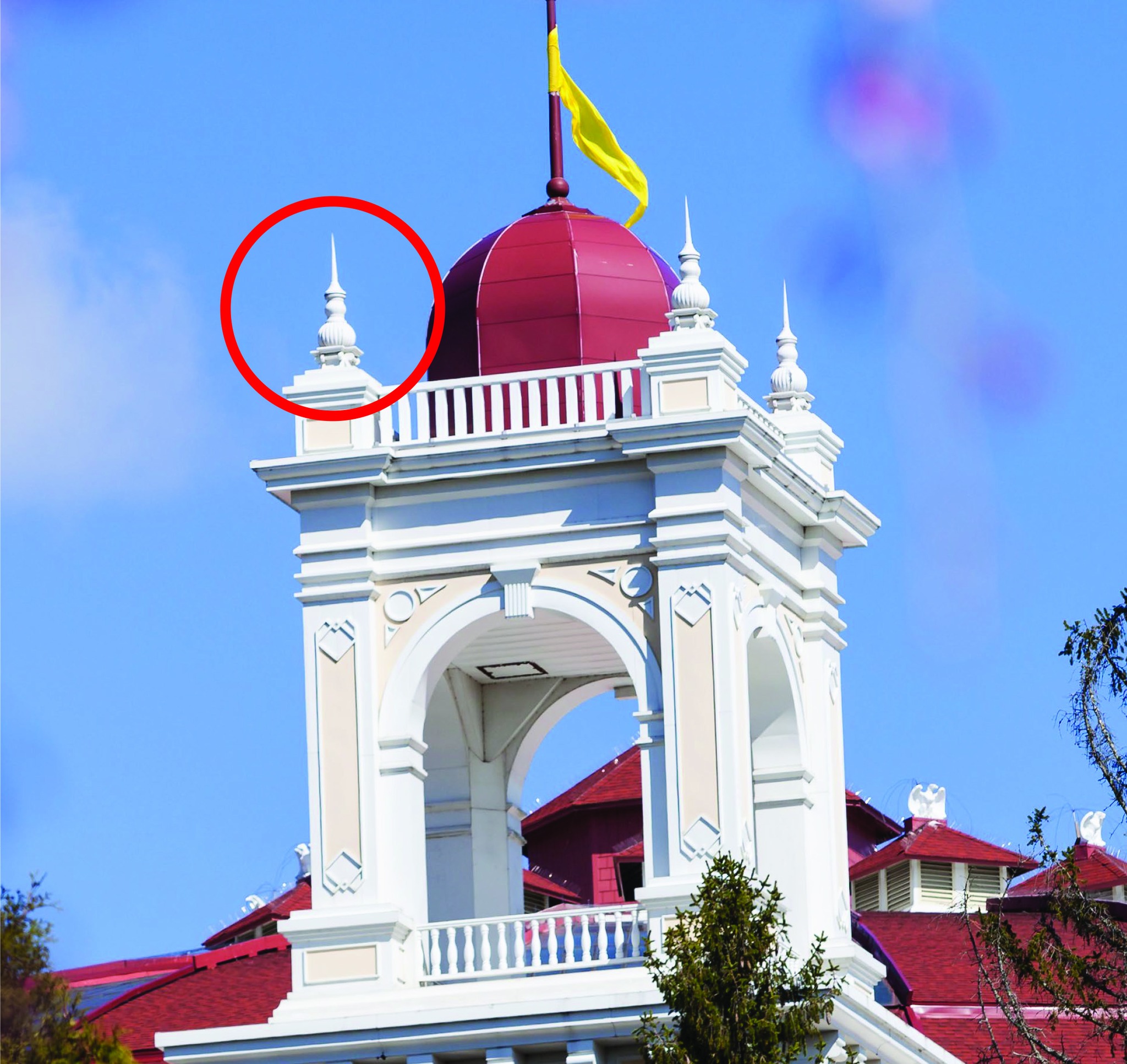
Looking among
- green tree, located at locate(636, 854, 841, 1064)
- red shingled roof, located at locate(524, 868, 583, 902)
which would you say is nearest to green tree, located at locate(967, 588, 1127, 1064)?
green tree, located at locate(636, 854, 841, 1064)

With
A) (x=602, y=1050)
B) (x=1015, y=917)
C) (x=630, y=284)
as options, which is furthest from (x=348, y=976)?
(x=1015, y=917)

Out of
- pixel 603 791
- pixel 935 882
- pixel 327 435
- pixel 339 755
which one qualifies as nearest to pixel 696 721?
pixel 339 755

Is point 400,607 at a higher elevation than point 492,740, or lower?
higher

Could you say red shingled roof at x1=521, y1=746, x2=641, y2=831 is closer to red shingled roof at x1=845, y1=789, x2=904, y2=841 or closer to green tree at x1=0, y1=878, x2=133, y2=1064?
red shingled roof at x1=845, y1=789, x2=904, y2=841

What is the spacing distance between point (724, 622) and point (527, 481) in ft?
9.43

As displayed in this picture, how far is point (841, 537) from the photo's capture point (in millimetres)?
44969

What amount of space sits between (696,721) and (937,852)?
21.4 m

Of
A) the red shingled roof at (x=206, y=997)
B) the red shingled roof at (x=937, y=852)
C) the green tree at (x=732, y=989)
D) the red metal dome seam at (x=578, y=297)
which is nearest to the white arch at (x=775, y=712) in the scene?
the red metal dome seam at (x=578, y=297)

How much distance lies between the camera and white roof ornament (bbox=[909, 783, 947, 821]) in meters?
63.4

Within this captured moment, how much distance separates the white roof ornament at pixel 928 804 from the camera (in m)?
63.4

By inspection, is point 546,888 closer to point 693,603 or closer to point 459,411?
point 459,411

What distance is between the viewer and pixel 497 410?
42.6 metres

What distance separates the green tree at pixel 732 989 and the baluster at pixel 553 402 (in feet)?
24.1

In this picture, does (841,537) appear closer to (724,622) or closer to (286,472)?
(724,622)
